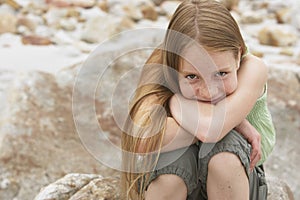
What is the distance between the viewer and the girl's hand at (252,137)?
1.86 m

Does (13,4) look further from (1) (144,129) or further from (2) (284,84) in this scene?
(1) (144,129)

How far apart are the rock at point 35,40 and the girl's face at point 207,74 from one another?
3755 mm

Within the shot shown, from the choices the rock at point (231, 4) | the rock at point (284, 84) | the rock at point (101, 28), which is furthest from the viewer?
the rock at point (231, 4)

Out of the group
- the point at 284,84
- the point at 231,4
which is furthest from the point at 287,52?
the point at 284,84

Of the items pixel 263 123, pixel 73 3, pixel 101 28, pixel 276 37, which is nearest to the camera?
pixel 263 123

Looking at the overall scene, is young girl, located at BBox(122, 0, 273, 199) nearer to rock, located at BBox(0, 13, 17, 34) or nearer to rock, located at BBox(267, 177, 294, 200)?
rock, located at BBox(267, 177, 294, 200)

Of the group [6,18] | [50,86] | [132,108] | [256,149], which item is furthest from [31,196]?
[6,18]

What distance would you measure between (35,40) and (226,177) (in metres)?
3.98

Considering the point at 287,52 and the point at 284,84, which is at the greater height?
the point at 284,84

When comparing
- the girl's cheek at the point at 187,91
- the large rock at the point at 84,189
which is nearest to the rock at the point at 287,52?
the large rock at the point at 84,189

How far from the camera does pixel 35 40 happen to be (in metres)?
5.38

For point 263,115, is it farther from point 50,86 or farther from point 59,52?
point 59,52

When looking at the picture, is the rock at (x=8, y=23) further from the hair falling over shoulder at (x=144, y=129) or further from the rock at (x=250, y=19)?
the hair falling over shoulder at (x=144, y=129)

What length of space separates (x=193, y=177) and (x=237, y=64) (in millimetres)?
380
